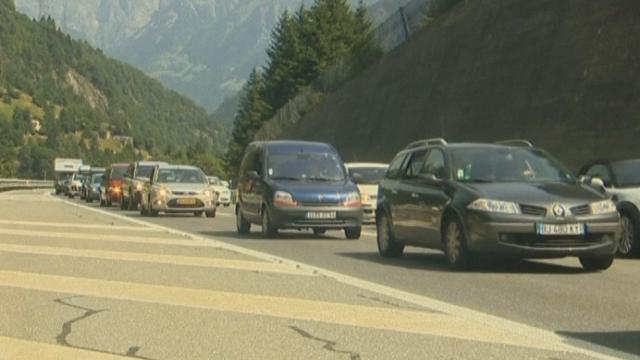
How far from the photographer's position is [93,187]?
55000mm

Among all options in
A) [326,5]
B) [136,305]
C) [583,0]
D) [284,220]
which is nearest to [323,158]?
[284,220]

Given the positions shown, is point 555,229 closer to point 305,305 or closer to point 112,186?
point 305,305

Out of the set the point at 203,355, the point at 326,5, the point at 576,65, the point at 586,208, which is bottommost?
the point at 203,355

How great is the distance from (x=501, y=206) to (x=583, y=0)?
25.8 meters

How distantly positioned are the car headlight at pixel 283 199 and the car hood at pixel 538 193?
287 inches

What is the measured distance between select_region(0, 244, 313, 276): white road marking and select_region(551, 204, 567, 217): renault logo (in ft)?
9.44

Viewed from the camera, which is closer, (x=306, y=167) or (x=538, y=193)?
(x=538, y=193)

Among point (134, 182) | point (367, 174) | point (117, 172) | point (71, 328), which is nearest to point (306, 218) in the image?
point (367, 174)

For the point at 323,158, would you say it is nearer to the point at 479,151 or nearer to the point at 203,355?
the point at 479,151

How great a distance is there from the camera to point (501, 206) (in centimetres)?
1360

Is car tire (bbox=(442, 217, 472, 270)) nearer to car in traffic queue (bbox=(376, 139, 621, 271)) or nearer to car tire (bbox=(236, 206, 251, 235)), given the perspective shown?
car in traffic queue (bbox=(376, 139, 621, 271))

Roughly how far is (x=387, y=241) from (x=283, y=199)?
4.95 m

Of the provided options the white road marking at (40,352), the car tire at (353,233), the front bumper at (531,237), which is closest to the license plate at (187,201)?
the car tire at (353,233)

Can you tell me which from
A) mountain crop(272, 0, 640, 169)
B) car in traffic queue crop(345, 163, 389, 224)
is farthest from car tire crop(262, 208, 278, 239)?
mountain crop(272, 0, 640, 169)
